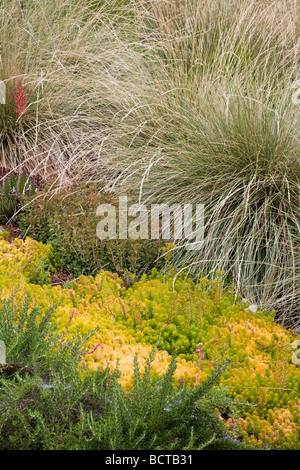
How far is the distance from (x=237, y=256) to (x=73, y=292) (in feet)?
3.73

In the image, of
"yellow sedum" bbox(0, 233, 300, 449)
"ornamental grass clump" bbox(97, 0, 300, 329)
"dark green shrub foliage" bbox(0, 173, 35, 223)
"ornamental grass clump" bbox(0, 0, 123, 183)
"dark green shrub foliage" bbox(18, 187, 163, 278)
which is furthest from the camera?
→ "ornamental grass clump" bbox(0, 0, 123, 183)

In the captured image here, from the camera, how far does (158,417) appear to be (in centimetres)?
194

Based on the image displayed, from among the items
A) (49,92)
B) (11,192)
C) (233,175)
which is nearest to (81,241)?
(11,192)

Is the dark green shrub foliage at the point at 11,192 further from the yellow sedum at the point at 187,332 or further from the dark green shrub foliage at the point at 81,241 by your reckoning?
the yellow sedum at the point at 187,332

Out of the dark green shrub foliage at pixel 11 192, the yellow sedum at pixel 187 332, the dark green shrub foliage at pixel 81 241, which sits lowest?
the yellow sedum at pixel 187 332

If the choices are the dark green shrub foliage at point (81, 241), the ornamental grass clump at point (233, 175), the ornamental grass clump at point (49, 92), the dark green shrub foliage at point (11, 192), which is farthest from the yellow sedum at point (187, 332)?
the ornamental grass clump at point (49, 92)

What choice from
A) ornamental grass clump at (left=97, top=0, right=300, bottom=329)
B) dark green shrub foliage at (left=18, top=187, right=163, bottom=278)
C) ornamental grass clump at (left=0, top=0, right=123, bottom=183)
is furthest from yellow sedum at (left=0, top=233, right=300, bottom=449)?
ornamental grass clump at (left=0, top=0, right=123, bottom=183)

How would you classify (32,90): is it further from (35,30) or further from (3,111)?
(35,30)

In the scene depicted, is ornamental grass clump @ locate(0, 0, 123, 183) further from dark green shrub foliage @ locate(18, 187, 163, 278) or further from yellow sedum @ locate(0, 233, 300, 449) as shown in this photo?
yellow sedum @ locate(0, 233, 300, 449)

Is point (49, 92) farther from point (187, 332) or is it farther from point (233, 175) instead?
point (187, 332)

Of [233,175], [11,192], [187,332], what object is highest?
[233,175]
